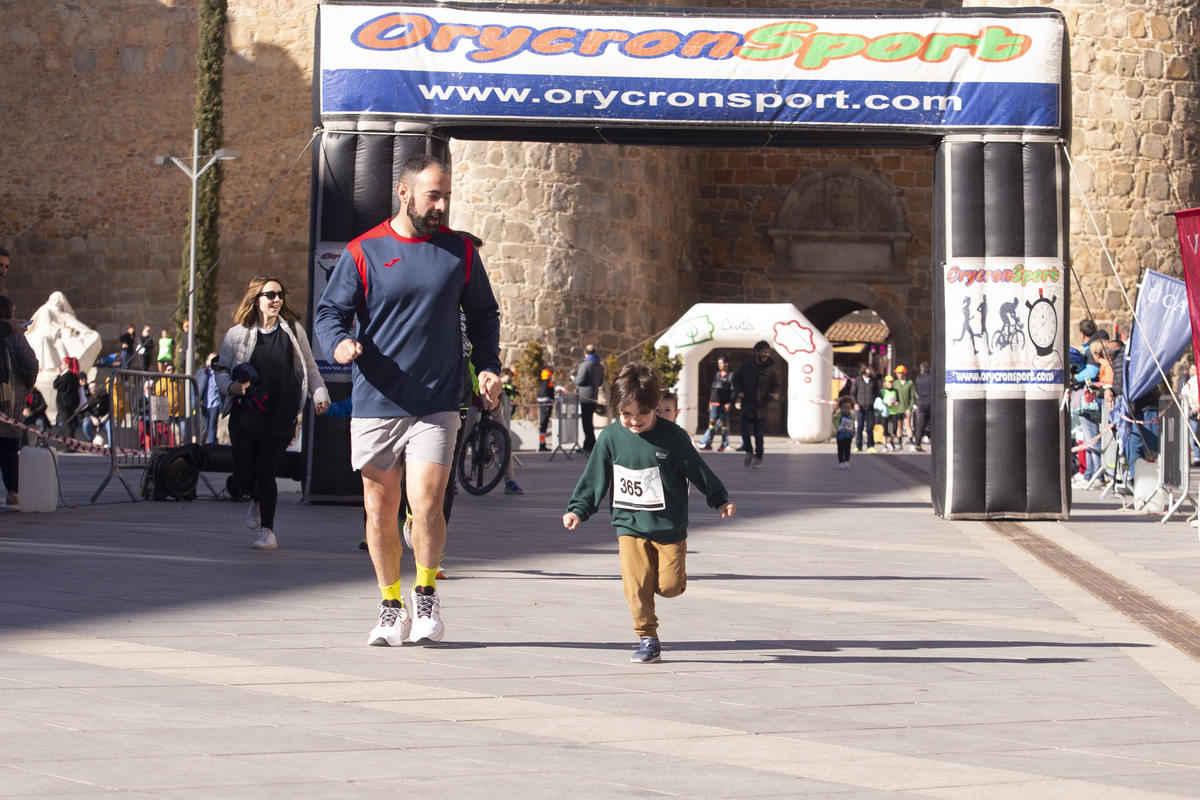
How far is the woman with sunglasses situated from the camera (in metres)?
8.88

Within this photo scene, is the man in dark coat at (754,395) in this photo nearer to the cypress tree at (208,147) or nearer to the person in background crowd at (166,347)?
the person in background crowd at (166,347)

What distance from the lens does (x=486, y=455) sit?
13.4 metres

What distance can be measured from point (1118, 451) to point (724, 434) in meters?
11.4

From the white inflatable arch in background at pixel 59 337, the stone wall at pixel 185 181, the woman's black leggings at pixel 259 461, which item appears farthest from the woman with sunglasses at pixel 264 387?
the stone wall at pixel 185 181

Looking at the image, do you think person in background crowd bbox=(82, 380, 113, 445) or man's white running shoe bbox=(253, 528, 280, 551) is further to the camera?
person in background crowd bbox=(82, 380, 113, 445)

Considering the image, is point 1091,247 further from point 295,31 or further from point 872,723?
point 872,723

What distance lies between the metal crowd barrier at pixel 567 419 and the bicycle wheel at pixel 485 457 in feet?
24.1

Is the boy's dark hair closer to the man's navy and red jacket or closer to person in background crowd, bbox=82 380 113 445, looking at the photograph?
the man's navy and red jacket

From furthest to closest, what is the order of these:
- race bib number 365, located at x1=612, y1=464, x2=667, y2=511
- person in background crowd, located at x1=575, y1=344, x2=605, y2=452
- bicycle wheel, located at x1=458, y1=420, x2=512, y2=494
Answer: person in background crowd, located at x1=575, y1=344, x2=605, y2=452
bicycle wheel, located at x1=458, y1=420, x2=512, y2=494
race bib number 365, located at x1=612, y1=464, x2=667, y2=511

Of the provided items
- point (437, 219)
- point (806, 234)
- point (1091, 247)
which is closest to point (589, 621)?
point (437, 219)

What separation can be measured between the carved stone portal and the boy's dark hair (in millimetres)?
30126

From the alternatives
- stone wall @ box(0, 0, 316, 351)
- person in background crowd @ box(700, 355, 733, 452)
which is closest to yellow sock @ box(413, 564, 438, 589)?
person in background crowd @ box(700, 355, 733, 452)

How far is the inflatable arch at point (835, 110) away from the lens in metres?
11.0

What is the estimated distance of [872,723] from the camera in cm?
434
